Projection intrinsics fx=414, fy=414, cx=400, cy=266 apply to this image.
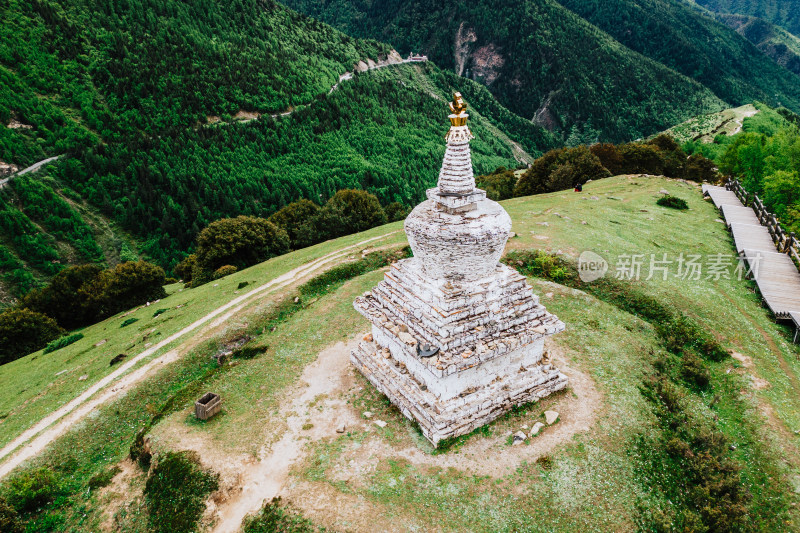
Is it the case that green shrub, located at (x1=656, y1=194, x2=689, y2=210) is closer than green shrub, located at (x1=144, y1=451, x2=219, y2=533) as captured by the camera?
No

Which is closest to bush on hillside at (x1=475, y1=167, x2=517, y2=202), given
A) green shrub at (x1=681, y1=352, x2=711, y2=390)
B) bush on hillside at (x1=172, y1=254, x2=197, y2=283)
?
bush on hillside at (x1=172, y1=254, x2=197, y2=283)

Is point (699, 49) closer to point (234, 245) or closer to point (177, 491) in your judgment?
point (234, 245)

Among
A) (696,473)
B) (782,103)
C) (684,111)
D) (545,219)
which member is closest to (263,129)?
(545,219)

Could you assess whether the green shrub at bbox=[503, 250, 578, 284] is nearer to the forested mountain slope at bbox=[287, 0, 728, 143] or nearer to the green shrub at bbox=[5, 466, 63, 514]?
the green shrub at bbox=[5, 466, 63, 514]

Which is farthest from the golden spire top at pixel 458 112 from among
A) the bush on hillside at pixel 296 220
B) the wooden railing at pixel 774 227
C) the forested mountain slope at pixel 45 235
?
the forested mountain slope at pixel 45 235

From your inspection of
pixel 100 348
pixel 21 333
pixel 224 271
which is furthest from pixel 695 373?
pixel 21 333

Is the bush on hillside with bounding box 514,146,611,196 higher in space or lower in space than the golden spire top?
lower
